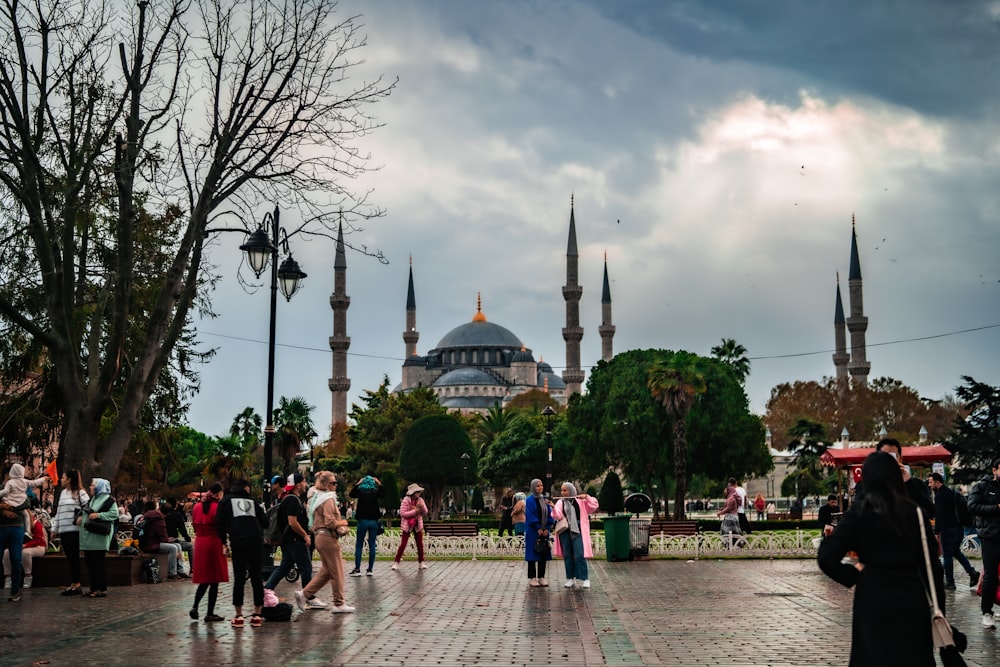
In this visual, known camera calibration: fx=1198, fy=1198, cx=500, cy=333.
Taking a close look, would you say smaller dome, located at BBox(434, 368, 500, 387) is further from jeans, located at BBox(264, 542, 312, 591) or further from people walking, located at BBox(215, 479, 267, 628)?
people walking, located at BBox(215, 479, 267, 628)

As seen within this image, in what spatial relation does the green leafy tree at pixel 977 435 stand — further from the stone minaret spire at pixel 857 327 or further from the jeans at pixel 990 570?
the stone minaret spire at pixel 857 327

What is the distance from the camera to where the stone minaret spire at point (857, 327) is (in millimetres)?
92125

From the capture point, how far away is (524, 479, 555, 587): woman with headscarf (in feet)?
53.1

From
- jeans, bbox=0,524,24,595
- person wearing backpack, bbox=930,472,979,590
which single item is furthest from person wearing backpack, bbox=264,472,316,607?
person wearing backpack, bbox=930,472,979,590

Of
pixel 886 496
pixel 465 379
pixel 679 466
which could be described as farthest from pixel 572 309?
pixel 886 496

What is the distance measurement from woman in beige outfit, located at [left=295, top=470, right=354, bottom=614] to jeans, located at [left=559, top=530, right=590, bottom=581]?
376 centimetres

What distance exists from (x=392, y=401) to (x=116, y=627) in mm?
60590

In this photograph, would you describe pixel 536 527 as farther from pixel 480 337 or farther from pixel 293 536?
pixel 480 337

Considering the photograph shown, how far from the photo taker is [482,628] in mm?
10938

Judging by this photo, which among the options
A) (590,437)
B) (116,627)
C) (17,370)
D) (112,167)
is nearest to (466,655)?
(116,627)

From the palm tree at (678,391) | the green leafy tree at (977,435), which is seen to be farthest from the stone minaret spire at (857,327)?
the green leafy tree at (977,435)

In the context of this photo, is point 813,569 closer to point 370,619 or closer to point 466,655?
point 370,619

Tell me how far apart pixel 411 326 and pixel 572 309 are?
41.6 m

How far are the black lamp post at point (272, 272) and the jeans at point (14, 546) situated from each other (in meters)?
3.24
